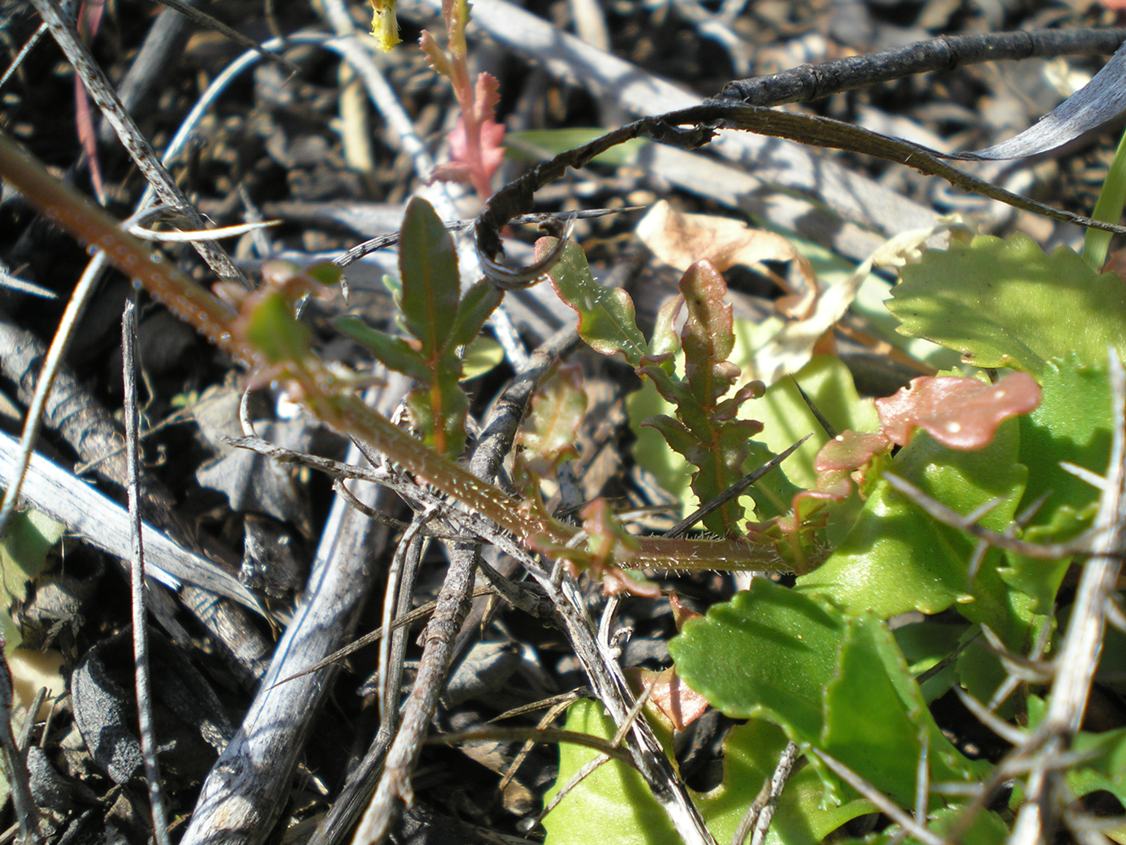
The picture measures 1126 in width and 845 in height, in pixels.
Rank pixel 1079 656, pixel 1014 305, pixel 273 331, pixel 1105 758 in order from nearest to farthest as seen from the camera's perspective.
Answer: pixel 273 331, pixel 1079 656, pixel 1105 758, pixel 1014 305

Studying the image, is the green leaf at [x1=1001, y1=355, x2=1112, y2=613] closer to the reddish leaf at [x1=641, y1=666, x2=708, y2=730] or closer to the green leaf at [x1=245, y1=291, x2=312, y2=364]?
the reddish leaf at [x1=641, y1=666, x2=708, y2=730]

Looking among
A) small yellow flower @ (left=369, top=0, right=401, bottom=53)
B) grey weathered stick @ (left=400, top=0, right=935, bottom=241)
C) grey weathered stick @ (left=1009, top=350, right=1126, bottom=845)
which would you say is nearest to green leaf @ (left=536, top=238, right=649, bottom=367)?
small yellow flower @ (left=369, top=0, right=401, bottom=53)

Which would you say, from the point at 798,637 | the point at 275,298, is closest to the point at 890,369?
the point at 798,637

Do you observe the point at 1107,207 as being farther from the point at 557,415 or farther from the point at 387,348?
the point at 387,348

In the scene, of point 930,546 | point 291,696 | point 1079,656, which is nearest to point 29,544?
point 291,696

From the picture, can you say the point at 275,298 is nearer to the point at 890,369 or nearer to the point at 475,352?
the point at 475,352

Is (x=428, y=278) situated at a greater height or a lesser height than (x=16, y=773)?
greater

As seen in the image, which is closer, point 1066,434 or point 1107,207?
Answer: point 1066,434
